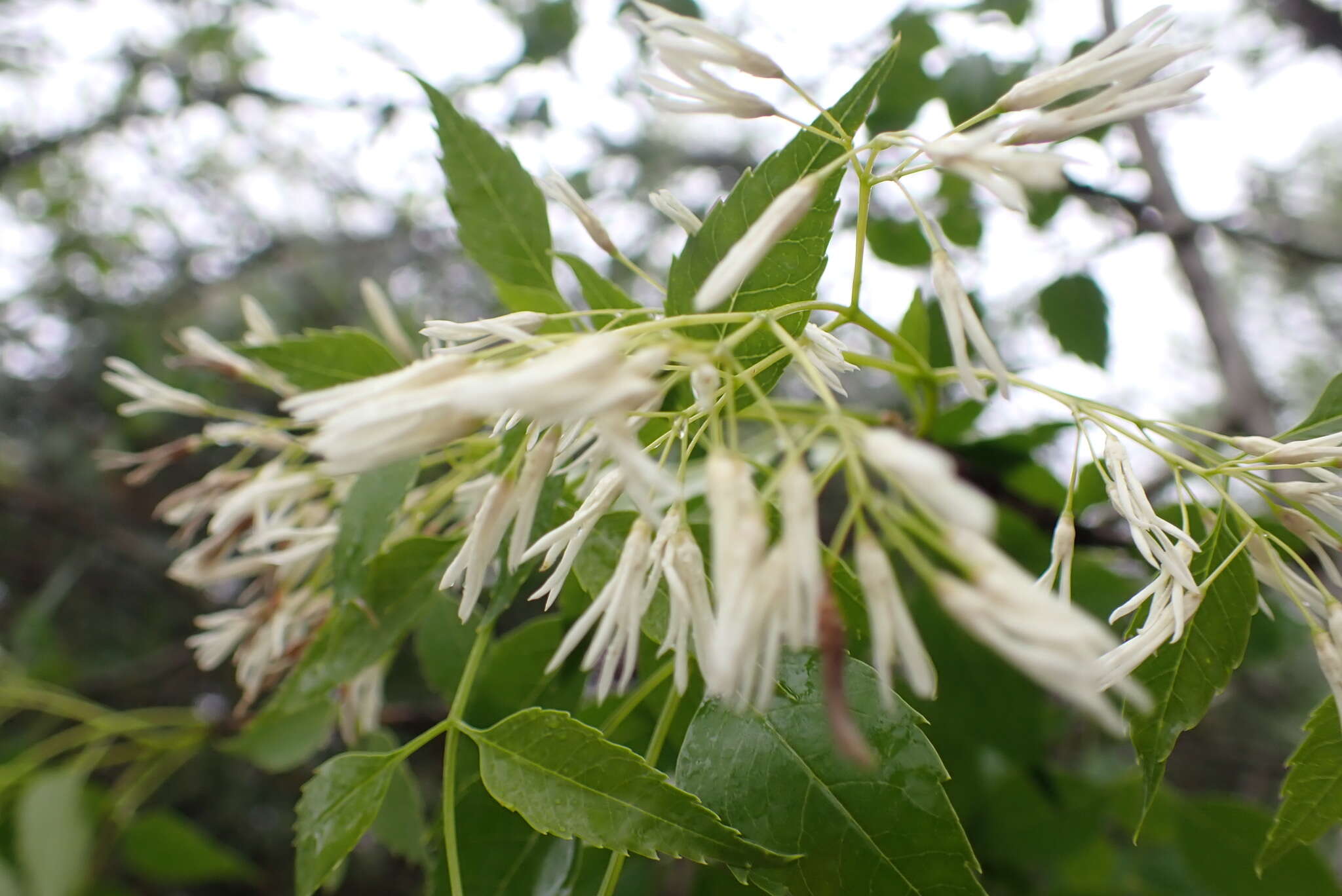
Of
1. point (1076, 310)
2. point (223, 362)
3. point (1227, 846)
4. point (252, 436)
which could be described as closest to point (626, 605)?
point (252, 436)

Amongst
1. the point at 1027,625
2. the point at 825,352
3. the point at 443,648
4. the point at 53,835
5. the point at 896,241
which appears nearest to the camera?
the point at 1027,625

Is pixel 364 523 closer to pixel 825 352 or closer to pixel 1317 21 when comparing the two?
pixel 825 352

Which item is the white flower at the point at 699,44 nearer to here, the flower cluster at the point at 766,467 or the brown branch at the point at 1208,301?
the flower cluster at the point at 766,467

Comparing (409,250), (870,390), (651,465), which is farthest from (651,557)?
(409,250)

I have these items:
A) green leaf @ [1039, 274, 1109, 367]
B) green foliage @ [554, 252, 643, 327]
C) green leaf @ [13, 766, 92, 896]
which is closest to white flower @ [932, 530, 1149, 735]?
green foliage @ [554, 252, 643, 327]

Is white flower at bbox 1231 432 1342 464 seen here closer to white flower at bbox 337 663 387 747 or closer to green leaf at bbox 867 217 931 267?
white flower at bbox 337 663 387 747

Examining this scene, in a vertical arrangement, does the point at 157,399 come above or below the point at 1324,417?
above

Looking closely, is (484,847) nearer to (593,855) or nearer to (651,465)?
(593,855)
